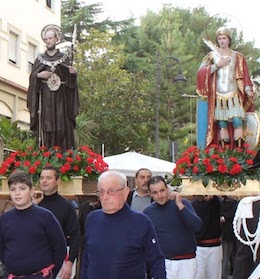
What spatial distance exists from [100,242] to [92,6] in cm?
4574

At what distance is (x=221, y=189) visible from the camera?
1145 centimetres

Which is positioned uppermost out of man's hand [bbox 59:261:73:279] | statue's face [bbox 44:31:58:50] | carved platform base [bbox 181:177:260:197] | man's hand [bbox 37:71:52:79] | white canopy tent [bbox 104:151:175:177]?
statue's face [bbox 44:31:58:50]

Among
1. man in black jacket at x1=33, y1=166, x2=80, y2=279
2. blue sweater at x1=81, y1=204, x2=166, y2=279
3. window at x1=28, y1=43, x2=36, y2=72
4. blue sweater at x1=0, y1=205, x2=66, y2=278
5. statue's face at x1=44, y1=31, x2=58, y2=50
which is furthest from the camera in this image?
window at x1=28, y1=43, x2=36, y2=72

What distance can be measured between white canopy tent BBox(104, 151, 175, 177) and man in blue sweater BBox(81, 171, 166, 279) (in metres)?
11.5

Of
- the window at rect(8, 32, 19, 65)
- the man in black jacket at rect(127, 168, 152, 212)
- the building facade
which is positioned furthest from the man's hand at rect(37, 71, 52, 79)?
the window at rect(8, 32, 19, 65)

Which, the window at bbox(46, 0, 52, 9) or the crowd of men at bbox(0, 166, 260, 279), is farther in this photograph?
the window at bbox(46, 0, 52, 9)

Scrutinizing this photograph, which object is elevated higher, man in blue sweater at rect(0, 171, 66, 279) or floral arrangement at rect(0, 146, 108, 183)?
floral arrangement at rect(0, 146, 108, 183)

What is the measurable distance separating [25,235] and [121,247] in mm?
1342

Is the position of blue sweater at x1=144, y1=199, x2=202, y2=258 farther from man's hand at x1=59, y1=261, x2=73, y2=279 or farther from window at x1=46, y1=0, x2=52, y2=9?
window at x1=46, y1=0, x2=52, y2=9

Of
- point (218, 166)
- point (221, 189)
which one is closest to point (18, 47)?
point (218, 166)

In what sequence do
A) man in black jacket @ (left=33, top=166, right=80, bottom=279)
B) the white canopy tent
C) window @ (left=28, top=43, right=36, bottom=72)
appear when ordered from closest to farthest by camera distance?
man in black jacket @ (left=33, top=166, right=80, bottom=279), the white canopy tent, window @ (left=28, top=43, right=36, bottom=72)

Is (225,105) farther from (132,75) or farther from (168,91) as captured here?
(168,91)

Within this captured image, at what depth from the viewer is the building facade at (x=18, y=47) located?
3173cm

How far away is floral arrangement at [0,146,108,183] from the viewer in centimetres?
1142
